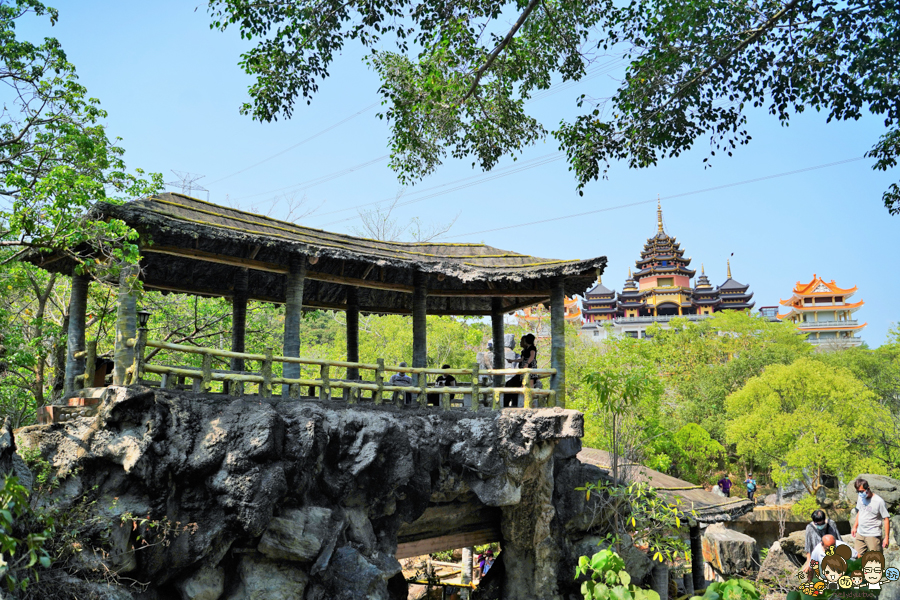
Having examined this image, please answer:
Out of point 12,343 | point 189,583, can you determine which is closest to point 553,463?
point 189,583

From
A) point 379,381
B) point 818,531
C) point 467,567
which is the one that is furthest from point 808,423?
point 379,381

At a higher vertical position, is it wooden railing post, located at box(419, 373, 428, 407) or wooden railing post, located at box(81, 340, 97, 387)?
wooden railing post, located at box(81, 340, 97, 387)

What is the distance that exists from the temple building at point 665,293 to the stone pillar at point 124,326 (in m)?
44.4

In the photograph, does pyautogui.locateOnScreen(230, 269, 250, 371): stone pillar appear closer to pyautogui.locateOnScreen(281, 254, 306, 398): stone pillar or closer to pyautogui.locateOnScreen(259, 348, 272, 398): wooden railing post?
pyautogui.locateOnScreen(281, 254, 306, 398): stone pillar

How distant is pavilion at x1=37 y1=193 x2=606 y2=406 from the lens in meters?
9.34

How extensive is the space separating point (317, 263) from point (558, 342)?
15.3 feet

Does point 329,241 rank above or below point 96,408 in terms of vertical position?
above

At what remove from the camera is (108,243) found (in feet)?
28.9

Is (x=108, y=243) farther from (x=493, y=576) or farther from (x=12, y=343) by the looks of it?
(x=493, y=576)

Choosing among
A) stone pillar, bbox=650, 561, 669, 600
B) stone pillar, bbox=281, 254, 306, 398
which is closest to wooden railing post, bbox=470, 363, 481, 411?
stone pillar, bbox=281, 254, 306, 398

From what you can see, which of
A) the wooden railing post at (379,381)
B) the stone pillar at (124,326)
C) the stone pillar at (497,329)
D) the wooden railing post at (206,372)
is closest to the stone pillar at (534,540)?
the wooden railing post at (379,381)

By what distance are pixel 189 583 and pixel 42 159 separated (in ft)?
22.7

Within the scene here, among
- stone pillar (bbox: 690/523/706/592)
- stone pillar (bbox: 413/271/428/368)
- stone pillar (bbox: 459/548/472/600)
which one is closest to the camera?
stone pillar (bbox: 413/271/428/368)

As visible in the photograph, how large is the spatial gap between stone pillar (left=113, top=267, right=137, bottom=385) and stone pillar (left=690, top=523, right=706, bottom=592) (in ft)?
42.6
